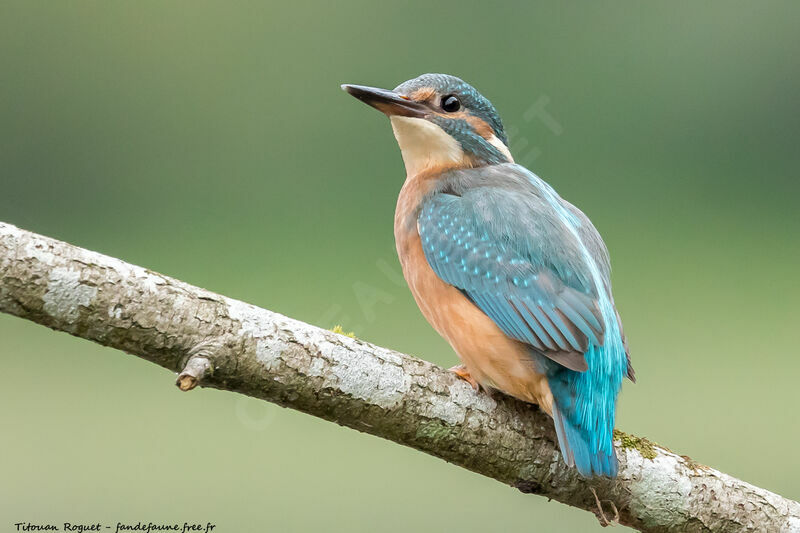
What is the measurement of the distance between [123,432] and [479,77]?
9.93 ft

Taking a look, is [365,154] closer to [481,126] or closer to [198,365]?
[481,126]

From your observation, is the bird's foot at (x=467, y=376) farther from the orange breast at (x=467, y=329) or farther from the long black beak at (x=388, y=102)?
the long black beak at (x=388, y=102)

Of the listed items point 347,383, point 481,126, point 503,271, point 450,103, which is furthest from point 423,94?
point 347,383

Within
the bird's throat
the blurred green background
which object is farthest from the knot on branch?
the blurred green background

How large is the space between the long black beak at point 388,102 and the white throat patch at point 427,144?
0.03 metres

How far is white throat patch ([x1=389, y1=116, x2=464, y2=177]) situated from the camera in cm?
275

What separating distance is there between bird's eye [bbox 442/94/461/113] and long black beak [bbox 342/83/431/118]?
57 millimetres

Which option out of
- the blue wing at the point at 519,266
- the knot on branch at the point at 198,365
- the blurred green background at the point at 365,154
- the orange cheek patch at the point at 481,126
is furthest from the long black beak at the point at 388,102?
the blurred green background at the point at 365,154

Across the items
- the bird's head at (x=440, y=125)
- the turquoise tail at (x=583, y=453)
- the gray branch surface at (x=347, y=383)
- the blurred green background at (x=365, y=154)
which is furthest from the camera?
the blurred green background at (x=365, y=154)

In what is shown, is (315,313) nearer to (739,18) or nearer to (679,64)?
(679,64)

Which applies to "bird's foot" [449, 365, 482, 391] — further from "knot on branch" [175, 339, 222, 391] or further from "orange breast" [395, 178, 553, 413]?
"knot on branch" [175, 339, 222, 391]

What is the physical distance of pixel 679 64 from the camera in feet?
21.4

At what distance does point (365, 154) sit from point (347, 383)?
442 cm

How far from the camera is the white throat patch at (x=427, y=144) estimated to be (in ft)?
9.03
